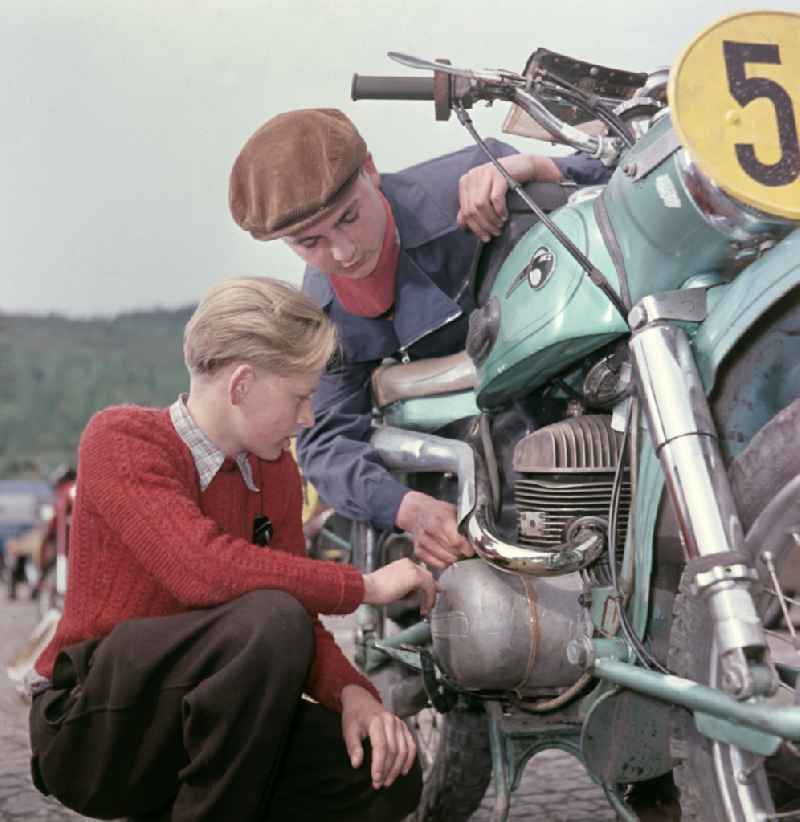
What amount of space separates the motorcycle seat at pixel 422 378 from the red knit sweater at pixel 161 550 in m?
0.43

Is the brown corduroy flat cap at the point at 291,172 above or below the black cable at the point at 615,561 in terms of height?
above

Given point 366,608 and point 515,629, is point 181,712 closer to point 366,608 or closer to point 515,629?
point 515,629

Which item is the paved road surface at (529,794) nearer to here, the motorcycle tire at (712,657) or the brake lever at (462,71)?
the motorcycle tire at (712,657)

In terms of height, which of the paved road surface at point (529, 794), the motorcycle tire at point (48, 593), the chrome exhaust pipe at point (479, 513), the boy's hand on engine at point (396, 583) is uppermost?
the chrome exhaust pipe at point (479, 513)

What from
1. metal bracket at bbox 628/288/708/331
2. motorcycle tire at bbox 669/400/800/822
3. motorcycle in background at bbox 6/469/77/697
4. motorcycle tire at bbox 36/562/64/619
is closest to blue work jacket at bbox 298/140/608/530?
metal bracket at bbox 628/288/708/331

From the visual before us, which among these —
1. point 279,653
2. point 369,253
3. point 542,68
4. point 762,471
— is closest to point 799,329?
point 762,471

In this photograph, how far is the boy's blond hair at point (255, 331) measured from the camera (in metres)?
1.70

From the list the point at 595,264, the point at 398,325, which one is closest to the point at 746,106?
the point at 595,264

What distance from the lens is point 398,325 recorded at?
84.1 inches

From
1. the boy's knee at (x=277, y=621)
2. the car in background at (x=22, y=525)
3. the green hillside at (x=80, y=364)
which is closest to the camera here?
the boy's knee at (x=277, y=621)

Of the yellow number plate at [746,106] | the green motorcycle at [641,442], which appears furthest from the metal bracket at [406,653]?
the yellow number plate at [746,106]

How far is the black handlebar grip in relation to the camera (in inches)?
70.8

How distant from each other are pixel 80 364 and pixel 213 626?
43.2 feet

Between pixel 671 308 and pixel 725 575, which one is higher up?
pixel 671 308
